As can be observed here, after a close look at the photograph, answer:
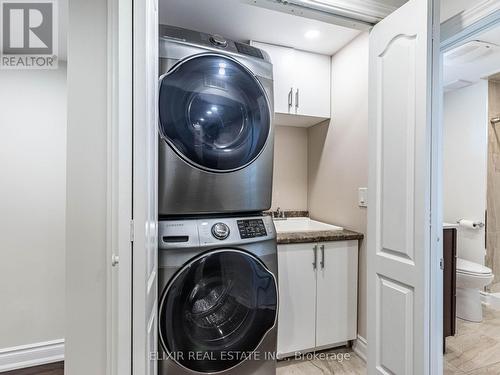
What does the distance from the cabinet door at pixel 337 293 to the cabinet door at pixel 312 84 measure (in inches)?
42.9

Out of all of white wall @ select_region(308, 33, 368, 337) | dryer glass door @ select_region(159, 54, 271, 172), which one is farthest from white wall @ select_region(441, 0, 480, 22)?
dryer glass door @ select_region(159, 54, 271, 172)

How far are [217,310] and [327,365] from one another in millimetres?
1041

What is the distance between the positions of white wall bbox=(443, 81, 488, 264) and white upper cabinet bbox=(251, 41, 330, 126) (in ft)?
6.19

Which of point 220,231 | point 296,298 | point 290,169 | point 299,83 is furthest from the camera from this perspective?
point 290,169

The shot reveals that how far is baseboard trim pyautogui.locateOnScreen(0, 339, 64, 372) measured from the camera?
188 cm

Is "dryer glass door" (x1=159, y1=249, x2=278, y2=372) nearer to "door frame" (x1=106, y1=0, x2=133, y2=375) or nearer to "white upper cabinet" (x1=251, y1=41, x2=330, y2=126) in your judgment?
"door frame" (x1=106, y1=0, x2=133, y2=375)

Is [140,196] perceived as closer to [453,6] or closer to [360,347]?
[453,6]

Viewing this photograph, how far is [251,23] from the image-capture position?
6.22 feet

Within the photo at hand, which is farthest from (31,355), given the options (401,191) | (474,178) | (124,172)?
(474,178)

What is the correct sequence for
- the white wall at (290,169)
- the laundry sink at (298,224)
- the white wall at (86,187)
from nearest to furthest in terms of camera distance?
1. the white wall at (86,187)
2. the laundry sink at (298,224)
3. the white wall at (290,169)

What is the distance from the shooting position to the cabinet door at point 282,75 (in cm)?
214

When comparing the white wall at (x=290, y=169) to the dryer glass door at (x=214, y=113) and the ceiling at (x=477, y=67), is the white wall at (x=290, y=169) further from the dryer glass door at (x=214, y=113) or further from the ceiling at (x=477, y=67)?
the ceiling at (x=477, y=67)

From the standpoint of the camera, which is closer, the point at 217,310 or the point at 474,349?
the point at 217,310

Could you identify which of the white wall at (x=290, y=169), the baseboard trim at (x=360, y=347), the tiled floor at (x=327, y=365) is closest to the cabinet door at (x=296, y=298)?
the tiled floor at (x=327, y=365)
